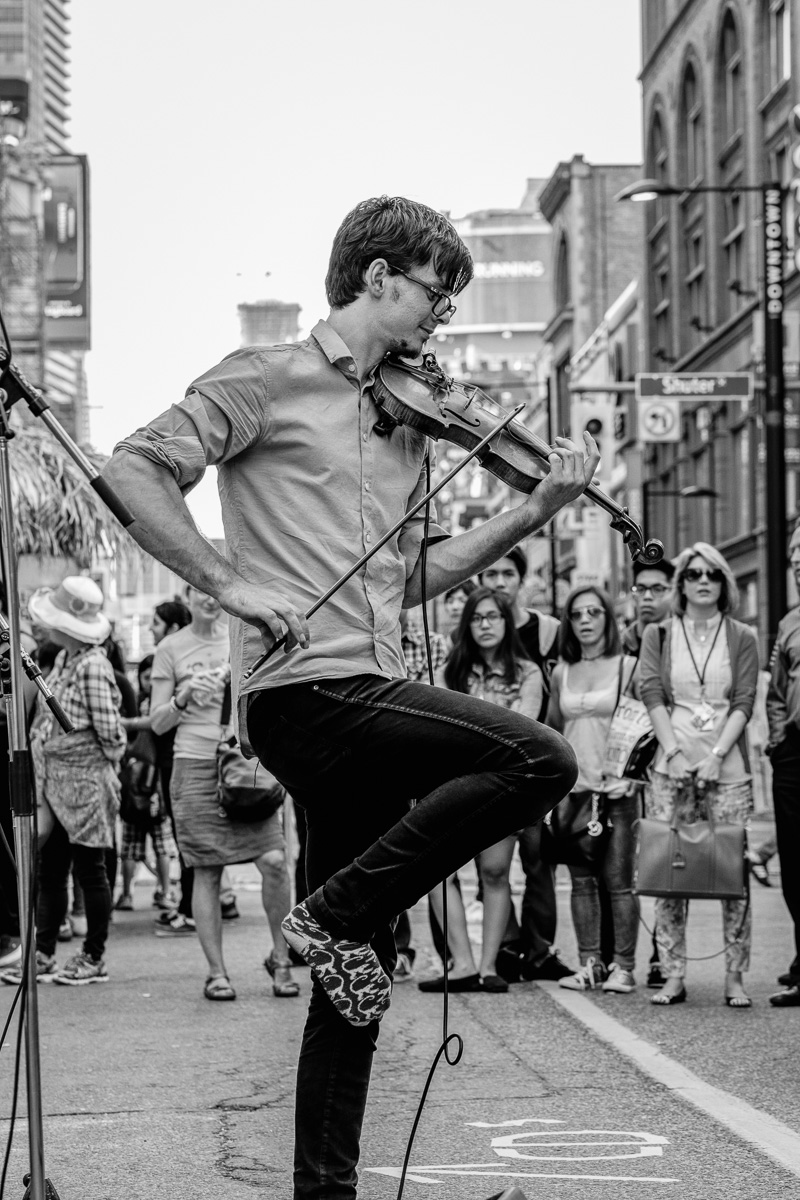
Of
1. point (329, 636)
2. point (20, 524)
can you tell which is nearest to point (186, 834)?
point (329, 636)

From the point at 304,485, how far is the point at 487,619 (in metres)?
5.24

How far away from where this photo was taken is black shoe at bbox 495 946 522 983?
880 centimetres

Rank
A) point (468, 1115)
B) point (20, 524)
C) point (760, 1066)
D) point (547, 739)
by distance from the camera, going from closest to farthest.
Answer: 1. point (547, 739)
2. point (468, 1115)
3. point (760, 1066)
4. point (20, 524)

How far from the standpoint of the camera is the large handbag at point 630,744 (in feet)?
28.1

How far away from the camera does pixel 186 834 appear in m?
8.51

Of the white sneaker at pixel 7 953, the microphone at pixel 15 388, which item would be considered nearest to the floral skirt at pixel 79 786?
the white sneaker at pixel 7 953

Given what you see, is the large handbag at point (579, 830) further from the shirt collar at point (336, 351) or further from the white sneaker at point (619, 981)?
the shirt collar at point (336, 351)

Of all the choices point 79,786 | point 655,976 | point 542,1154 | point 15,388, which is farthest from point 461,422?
point 79,786

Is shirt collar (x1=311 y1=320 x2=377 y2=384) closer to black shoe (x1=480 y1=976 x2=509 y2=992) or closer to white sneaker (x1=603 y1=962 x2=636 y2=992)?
black shoe (x1=480 y1=976 x2=509 y2=992)

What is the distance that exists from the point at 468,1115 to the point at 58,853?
4.24m

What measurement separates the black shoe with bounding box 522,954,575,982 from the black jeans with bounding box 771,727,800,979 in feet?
3.48

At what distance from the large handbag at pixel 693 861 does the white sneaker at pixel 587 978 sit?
0.54 m

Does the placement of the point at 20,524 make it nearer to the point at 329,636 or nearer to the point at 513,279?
the point at 329,636

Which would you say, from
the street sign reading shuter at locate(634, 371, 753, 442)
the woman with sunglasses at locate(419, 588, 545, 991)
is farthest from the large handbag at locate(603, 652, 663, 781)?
the street sign reading shuter at locate(634, 371, 753, 442)
